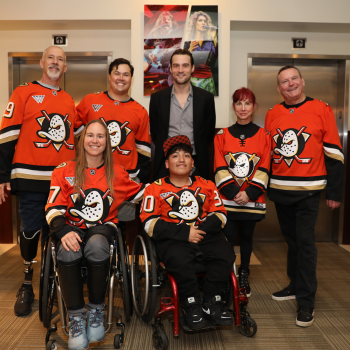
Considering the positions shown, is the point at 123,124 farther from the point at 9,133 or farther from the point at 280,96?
the point at 280,96

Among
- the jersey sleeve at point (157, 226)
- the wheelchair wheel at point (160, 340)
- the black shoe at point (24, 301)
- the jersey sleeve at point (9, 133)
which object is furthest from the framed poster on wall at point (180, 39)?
the wheelchair wheel at point (160, 340)

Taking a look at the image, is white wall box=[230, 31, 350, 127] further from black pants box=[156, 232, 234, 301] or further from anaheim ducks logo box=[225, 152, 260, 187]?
black pants box=[156, 232, 234, 301]

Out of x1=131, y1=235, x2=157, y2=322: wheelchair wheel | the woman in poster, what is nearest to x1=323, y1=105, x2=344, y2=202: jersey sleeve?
x1=131, y1=235, x2=157, y2=322: wheelchair wheel

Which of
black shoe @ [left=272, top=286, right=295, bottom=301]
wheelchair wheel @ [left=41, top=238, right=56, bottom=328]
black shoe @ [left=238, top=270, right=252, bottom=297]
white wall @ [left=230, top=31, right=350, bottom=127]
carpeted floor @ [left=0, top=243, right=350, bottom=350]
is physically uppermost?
white wall @ [left=230, top=31, right=350, bottom=127]

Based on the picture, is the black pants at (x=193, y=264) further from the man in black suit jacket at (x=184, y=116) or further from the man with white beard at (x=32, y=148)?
the man with white beard at (x=32, y=148)

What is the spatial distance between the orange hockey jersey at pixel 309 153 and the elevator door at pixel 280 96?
73.2 inches

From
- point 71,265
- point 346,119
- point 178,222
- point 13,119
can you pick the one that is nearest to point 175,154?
point 178,222

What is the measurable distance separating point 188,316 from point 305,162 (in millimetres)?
1197

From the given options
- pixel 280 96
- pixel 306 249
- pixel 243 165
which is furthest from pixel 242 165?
pixel 280 96

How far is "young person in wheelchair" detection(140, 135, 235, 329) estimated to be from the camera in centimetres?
201

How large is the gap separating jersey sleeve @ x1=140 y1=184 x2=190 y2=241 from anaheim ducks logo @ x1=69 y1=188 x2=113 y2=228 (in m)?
0.25

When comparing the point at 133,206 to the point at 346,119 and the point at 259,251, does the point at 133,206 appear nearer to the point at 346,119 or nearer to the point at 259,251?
the point at 259,251

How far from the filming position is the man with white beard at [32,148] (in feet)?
7.84

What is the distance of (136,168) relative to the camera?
273 centimetres
